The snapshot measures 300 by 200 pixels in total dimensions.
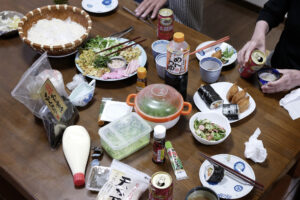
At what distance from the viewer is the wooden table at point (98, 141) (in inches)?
50.8

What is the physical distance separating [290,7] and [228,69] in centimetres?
65

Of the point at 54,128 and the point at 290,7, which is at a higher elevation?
the point at 290,7

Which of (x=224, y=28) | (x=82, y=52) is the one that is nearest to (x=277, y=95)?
(x=82, y=52)

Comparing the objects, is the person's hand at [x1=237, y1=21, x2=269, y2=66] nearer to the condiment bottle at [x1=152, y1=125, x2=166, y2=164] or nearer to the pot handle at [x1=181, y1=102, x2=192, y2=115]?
the pot handle at [x1=181, y1=102, x2=192, y2=115]

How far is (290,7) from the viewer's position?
2.03m

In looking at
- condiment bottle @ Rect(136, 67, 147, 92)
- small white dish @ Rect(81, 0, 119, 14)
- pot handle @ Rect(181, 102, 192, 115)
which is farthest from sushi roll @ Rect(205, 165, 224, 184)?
small white dish @ Rect(81, 0, 119, 14)

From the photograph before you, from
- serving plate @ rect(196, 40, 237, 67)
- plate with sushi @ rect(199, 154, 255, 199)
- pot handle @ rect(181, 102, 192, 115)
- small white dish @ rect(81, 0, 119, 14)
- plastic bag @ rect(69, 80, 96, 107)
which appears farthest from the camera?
small white dish @ rect(81, 0, 119, 14)

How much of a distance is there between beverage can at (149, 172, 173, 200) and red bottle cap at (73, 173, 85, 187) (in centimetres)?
30

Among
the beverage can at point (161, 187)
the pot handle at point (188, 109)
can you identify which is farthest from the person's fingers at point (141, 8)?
the beverage can at point (161, 187)

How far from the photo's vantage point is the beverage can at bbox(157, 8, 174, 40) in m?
1.84

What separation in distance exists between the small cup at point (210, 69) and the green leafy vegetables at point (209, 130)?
316mm

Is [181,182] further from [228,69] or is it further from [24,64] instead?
[24,64]

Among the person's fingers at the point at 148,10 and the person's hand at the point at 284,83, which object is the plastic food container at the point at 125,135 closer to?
the person's hand at the point at 284,83

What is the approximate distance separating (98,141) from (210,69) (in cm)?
73
